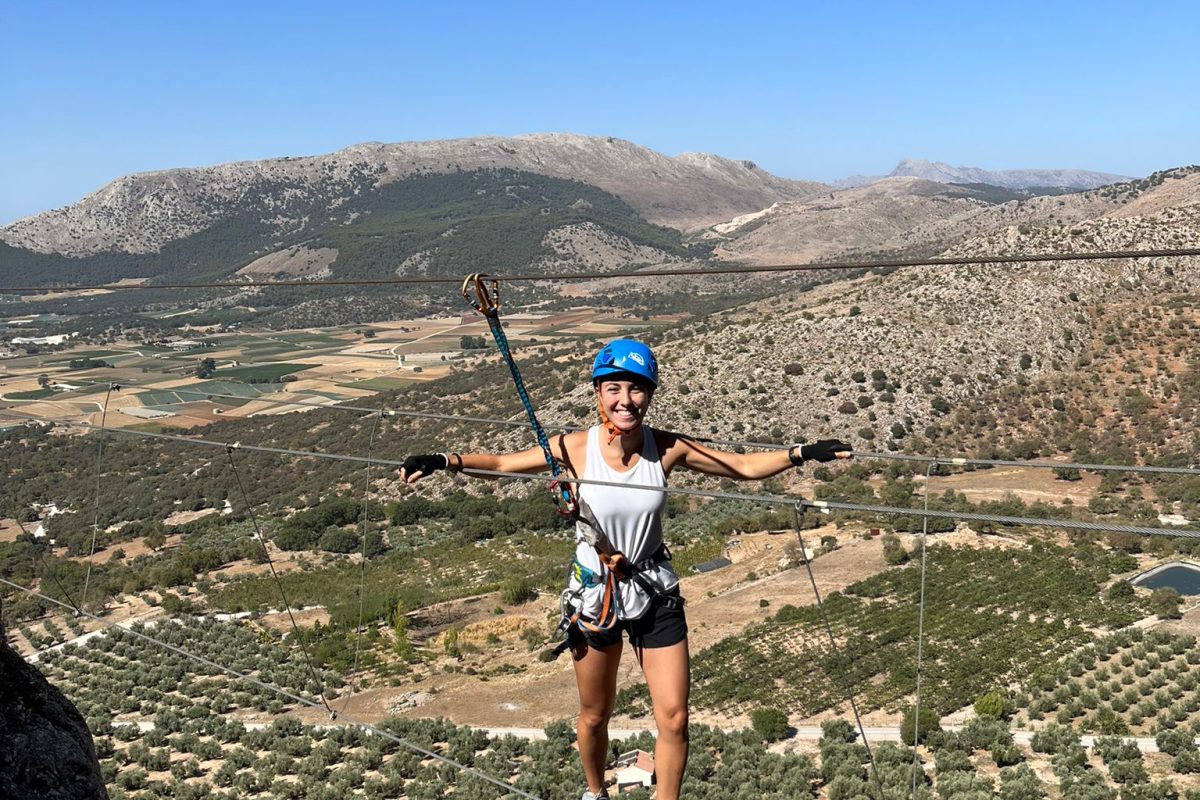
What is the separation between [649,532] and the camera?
538 cm

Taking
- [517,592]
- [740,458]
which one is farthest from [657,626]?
[517,592]

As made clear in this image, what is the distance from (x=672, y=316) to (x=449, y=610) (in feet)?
370

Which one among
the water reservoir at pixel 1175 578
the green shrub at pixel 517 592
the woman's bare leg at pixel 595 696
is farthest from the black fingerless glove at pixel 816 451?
→ the green shrub at pixel 517 592

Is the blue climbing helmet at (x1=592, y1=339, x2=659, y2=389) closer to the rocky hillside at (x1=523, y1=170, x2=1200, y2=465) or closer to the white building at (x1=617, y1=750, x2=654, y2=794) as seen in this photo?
the white building at (x1=617, y1=750, x2=654, y2=794)

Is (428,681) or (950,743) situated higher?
(950,743)

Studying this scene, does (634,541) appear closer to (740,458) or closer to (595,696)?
(740,458)

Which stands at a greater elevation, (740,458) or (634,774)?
(740,458)

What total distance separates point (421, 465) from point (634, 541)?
1.44 meters

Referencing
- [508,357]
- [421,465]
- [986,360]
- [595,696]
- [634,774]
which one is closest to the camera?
[595,696]

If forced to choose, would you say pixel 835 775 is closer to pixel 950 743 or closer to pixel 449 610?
pixel 950 743

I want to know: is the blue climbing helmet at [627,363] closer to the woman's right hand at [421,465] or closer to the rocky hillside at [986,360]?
the woman's right hand at [421,465]

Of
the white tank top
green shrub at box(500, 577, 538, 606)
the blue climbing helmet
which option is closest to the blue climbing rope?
the white tank top

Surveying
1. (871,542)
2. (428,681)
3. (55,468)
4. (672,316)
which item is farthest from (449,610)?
(672,316)

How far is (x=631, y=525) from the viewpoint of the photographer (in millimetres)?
5363
